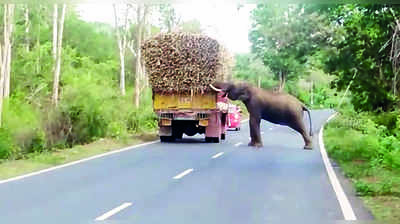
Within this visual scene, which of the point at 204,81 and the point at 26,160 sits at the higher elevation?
the point at 204,81

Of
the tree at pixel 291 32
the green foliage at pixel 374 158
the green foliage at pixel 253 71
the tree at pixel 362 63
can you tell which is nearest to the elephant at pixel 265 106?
the tree at pixel 291 32

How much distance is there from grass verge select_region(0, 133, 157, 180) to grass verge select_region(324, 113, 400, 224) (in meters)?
6.99

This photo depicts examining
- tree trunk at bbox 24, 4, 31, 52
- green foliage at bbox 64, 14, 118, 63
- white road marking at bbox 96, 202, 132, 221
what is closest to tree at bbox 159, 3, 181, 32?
green foliage at bbox 64, 14, 118, 63

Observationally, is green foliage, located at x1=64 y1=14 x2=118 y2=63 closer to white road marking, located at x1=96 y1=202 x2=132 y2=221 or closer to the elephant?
the elephant

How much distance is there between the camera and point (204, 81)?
26641 millimetres

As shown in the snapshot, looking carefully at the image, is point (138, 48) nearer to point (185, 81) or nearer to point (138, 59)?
point (138, 59)

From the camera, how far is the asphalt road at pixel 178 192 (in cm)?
983

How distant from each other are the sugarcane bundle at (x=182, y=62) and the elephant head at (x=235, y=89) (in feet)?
1.18

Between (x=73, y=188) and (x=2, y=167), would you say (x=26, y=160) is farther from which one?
(x=73, y=188)

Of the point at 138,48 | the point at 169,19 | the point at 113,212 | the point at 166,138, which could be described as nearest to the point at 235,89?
the point at 166,138

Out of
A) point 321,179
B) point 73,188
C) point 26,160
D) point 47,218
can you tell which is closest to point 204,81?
point 26,160

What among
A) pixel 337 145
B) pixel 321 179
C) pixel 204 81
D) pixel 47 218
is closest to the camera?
pixel 47 218

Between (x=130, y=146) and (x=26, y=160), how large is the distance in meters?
7.16

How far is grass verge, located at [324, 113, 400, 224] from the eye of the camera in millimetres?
10953
